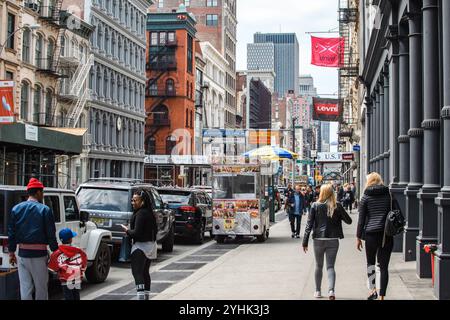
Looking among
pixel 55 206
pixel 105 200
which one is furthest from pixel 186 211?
pixel 55 206

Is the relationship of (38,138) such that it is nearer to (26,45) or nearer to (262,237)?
(262,237)

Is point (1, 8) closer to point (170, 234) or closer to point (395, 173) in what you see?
point (170, 234)

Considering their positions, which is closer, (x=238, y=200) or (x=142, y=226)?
(x=142, y=226)

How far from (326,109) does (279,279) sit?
3626 centimetres

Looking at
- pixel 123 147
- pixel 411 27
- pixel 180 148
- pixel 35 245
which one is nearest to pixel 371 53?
pixel 411 27

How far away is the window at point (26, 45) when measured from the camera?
4023 centimetres

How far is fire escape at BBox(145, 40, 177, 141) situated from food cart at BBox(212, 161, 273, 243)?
58676 millimetres

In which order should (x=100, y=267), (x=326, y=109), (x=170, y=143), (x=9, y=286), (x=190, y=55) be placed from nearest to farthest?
(x=9, y=286), (x=100, y=267), (x=326, y=109), (x=170, y=143), (x=190, y=55)

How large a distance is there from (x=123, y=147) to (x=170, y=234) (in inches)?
1667

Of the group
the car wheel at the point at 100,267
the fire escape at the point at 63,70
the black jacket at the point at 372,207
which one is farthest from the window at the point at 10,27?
the black jacket at the point at 372,207

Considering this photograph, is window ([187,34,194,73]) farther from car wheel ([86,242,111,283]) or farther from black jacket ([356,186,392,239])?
black jacket ([356,186,392,239])

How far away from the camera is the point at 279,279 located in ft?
43.6
